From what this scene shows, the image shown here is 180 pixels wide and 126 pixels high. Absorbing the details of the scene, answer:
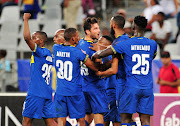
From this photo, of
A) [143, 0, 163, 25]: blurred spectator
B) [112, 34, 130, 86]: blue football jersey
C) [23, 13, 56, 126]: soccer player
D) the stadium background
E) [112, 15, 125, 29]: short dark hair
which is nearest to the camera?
[112, 34, 130, 86]: blue football jersey

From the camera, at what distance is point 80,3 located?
15.5 m

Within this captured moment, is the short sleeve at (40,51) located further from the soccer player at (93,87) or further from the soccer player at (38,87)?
the soccer player at (93,87)

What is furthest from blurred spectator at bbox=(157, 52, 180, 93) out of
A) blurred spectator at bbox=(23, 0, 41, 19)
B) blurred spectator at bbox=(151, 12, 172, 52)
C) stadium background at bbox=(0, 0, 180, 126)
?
blurred spectator at bbox=(23, 0, 41, 19)

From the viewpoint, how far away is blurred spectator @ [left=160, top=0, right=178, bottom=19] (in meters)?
15.2

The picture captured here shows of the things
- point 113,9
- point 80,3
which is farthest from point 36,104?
point 113,9

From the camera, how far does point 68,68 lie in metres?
7.33

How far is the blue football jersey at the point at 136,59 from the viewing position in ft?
23.0

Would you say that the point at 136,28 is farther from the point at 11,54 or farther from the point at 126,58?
the point at 11,54

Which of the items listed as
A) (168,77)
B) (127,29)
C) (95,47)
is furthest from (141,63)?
(127,29)

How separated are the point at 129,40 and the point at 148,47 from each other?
0.36 metres

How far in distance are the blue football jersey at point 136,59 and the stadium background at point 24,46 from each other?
8.28 ft

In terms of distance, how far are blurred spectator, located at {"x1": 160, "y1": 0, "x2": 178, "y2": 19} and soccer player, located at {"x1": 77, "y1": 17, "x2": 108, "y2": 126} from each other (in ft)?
26.3

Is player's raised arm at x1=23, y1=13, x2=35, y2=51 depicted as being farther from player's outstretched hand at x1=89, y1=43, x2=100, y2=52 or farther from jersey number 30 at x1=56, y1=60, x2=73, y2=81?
player's outstretched hand at x1=89, y1=43, x2=100, y2=52

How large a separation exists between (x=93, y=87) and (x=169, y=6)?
8618mm
